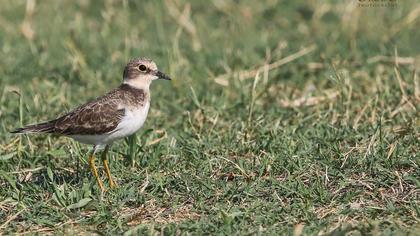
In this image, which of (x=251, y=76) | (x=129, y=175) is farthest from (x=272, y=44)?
(x=129, y=175)

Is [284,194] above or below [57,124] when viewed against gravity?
below

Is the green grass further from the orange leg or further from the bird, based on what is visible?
the bird

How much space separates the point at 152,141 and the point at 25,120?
5.13 feet

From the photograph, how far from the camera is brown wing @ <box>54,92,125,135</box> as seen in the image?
7.28 metres

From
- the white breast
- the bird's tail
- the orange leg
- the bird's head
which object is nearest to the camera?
the orange leg

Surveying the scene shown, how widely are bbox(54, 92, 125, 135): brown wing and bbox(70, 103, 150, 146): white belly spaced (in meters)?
0.04

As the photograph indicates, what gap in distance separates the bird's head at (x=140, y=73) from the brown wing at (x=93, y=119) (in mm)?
398

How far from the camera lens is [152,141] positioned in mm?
8234

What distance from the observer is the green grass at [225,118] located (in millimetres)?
6570

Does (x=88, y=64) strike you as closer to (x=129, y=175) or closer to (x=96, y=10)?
(x=96, y=10)

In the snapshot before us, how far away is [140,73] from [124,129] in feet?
3.03

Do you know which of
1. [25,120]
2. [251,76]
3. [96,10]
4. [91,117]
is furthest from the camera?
[96,10]

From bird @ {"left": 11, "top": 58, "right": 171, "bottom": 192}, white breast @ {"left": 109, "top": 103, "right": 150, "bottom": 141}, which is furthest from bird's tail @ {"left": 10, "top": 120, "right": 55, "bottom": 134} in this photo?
white breast @ {"left": 109, "top": 103, "right": 150, "bottom": 141}

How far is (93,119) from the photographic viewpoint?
24.2ft
